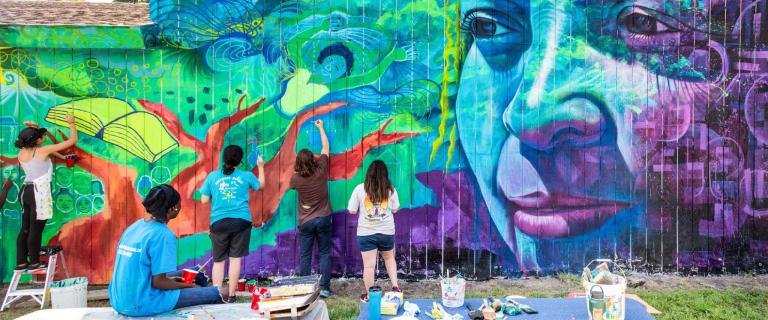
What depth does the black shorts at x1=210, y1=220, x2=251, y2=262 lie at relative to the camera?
5703mm

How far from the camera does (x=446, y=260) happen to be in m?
6.64

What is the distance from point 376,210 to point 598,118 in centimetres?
299

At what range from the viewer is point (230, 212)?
5.64 m

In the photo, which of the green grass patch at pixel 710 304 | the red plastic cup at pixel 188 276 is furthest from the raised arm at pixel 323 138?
the green grass patch at pixel 710 304

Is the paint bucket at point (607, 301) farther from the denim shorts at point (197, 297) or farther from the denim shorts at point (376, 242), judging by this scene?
the denim shorts at point (197, 297)

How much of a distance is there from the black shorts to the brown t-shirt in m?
0.64

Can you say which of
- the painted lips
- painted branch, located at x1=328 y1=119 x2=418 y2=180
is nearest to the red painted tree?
painted branch, located at x1=328 y1=119 x2=418 y2=180

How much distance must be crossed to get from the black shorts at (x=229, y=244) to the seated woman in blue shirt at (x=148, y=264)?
1723 mm

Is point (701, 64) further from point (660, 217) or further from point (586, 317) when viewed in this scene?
point (586, 317)

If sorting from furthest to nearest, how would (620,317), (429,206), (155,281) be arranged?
(429,206)
(155,281)
(620,317)

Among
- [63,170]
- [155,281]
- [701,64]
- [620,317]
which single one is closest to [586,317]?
[620,317]

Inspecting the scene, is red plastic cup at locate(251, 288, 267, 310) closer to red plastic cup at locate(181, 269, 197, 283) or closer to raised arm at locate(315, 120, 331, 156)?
red plastic cup at locate(181, 269, 197, 283)

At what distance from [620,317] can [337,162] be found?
370cm

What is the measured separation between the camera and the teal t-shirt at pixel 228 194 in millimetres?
5656
